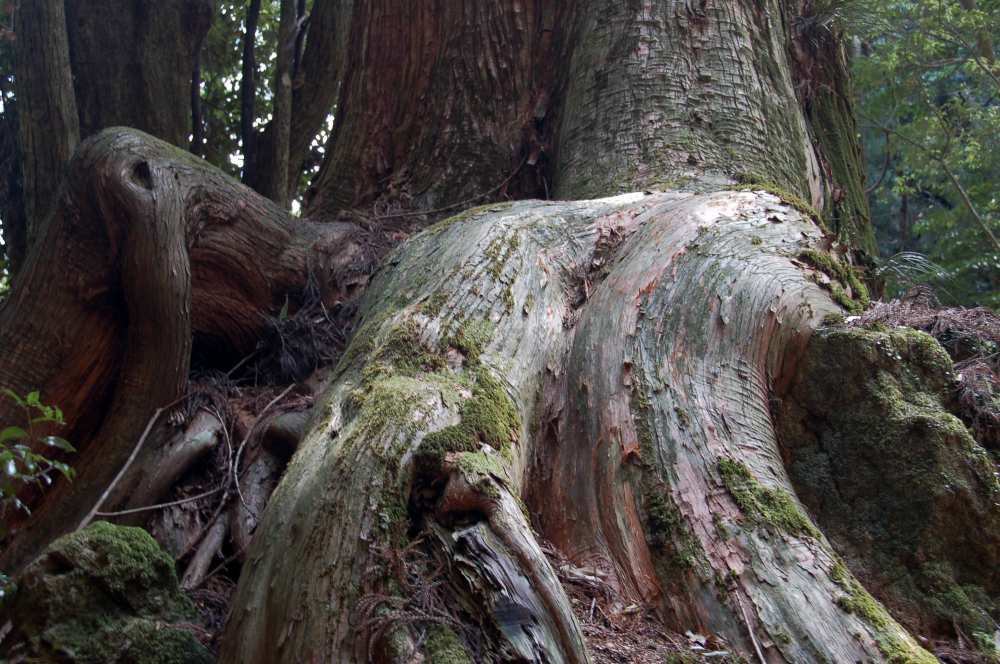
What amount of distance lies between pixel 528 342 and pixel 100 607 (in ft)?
4.98

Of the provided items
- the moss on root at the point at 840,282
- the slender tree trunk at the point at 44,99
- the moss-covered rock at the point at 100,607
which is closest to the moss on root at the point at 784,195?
the moss on root at the point at 840,282

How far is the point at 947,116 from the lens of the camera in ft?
41.0

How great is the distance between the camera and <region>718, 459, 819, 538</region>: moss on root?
262cm

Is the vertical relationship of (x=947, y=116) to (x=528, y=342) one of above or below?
above

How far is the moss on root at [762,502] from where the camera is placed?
103 inches

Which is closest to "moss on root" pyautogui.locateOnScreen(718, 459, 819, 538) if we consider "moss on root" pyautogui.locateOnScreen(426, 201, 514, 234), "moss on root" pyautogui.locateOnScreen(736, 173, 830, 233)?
"moss on root" pyautogui.locateOnScreen(426, 201, 514, 234)

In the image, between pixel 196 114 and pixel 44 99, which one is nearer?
pixel 44 99

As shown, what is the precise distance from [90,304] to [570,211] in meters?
2.19

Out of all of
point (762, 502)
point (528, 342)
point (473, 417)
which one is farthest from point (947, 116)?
point (473, 417)

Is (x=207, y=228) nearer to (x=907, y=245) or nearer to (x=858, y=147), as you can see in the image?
(x=858, y=147)

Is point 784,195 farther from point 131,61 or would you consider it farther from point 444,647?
point 131,61

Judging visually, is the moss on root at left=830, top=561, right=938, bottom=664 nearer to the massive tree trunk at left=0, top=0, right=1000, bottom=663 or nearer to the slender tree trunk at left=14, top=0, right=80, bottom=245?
the massive tree trunk at left=0, top=0, right=1000, bottom=663

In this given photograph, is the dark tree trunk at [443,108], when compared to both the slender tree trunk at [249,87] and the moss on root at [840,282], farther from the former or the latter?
the slender tree trunk at [249,87]

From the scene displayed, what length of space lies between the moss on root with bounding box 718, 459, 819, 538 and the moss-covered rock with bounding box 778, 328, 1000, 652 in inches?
14.9
